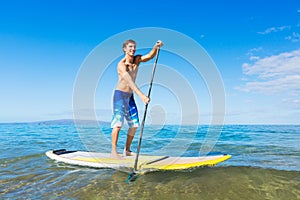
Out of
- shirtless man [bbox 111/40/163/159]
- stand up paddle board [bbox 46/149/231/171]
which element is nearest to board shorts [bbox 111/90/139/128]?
shirtless man [bbox 111/40/163/159]

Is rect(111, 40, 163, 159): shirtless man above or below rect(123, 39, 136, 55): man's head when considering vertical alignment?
below

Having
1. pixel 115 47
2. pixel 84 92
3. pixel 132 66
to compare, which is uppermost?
pixel 115 47

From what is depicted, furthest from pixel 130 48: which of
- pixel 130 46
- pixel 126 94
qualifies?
pixel 126 94

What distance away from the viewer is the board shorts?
529 cm

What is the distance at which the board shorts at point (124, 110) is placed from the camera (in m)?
5.29

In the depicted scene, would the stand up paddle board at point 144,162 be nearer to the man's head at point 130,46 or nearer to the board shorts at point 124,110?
the board shorts at point 124,110

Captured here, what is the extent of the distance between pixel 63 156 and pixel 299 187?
4729 mm

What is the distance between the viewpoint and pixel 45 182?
4223mm

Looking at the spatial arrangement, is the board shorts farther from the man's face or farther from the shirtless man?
the man's face

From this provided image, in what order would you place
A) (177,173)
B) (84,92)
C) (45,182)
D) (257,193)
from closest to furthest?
1. (257,193)
2. (45,182)
3. (177,173)
4. (84,92)

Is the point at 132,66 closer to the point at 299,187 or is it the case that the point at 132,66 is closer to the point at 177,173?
the point at 177,173

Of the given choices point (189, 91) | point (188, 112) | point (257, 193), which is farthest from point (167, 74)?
point (257, 193)

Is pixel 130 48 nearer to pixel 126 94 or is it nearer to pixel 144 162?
pixel 126 94

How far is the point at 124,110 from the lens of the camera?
17.7ft
